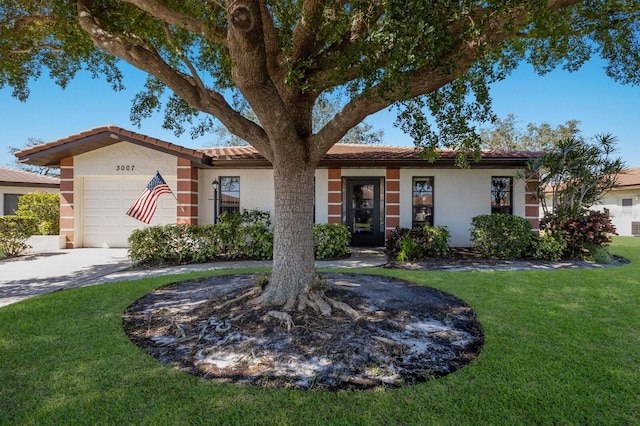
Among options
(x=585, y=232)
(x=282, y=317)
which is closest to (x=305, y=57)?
(x=282, y=317)

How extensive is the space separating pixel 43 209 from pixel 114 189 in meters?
3.83

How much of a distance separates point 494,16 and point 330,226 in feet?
21.6

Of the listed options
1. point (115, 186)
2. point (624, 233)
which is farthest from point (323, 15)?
point (624, 233)

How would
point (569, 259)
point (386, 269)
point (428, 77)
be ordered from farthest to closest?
point (569, 259), point (386, 269), point (428, 77)

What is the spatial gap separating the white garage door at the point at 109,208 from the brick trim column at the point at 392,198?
7.76 metres

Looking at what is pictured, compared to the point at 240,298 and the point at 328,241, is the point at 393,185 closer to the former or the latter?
the point at 328,241

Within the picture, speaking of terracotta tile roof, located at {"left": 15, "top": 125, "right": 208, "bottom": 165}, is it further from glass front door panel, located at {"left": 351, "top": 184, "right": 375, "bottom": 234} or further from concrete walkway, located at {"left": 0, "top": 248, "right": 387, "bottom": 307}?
glass front door panel, located at {"left": 351, "top": 184, "right": 375, "bottom": 234}

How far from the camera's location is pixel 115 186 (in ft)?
36.4

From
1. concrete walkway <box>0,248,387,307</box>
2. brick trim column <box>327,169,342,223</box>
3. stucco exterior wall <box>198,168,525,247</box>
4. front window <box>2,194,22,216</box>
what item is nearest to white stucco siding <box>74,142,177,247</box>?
concrete walkway <box>0,248,387,307</box>

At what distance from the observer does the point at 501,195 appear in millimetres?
11141

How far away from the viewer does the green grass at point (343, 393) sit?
2.28 metres

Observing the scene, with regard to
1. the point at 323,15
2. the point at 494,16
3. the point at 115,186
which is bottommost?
the point at 115,186

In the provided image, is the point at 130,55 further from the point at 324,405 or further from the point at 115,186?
the point at 115,186

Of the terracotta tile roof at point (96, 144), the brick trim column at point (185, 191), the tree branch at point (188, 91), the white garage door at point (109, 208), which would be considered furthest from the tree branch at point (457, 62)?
the white garage door at point (109, 208)
